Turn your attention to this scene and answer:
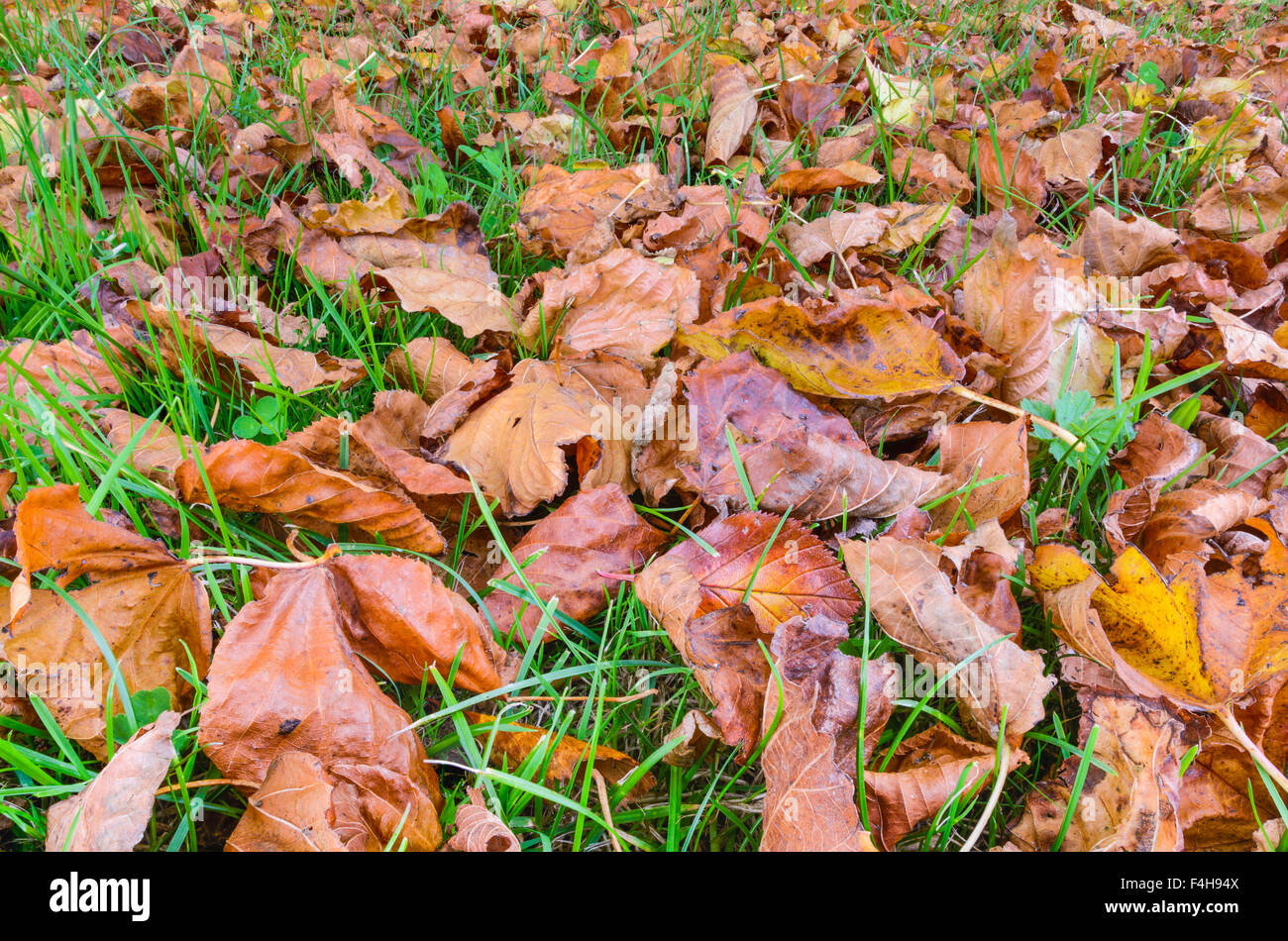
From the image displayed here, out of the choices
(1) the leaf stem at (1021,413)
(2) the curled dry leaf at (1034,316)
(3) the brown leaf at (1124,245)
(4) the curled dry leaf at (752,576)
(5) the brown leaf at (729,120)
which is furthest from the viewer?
(5) the brown leaf at (729,120)

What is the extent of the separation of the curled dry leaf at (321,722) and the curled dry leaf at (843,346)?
87cm

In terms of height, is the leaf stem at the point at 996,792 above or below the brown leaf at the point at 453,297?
below

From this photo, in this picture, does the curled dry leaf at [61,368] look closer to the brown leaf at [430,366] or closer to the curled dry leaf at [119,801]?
the brown leaf at [430,366]

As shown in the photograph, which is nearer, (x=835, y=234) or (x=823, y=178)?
(x=835, y=234)

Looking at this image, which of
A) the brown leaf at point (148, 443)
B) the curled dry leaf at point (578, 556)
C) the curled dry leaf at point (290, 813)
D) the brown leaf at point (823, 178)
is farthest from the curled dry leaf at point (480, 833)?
the brown leaf at point (823, 178)

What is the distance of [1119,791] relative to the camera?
1062 millimetres

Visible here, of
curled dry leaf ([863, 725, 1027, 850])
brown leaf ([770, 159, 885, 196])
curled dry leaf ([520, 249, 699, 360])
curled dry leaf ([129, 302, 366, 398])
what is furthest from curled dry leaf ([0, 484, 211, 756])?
brown leaf ([770, 159, 885, 196])

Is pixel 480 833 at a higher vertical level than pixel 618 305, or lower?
lower

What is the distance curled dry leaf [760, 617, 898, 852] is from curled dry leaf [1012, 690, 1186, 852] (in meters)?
0.25

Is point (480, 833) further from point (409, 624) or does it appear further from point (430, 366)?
point (430, 366)

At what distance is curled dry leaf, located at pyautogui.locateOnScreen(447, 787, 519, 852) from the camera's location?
1021mm

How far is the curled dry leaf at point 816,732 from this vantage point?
1.02m

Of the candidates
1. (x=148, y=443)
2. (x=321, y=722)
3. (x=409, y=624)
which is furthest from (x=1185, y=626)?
(x=148, y=443)

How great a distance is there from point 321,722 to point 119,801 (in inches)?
10.0
